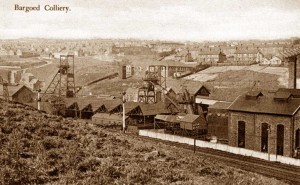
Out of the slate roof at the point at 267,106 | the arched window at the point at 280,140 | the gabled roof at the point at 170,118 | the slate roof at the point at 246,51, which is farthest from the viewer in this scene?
the slate roof at the point at 246,51

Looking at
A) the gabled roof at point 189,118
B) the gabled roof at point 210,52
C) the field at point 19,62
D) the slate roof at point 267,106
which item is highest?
the gabled roof at point 210,52

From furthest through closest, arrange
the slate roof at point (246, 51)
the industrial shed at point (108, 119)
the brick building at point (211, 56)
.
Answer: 1. the slate roof at point (246, 51)
2. the brick building at point (211, 56)
3. the industrial shed at point (108, 119)

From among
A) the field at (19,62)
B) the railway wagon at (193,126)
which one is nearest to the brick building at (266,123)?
the railway wagon at (193,126)

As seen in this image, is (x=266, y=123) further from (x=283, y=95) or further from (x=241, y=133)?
(x=241, y=133)

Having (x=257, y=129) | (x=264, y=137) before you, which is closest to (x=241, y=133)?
(x=257, y=129)

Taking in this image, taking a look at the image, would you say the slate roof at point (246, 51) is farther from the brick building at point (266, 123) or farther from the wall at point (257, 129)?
the wall at point (257, 129)

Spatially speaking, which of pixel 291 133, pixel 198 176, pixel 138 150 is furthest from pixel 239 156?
pixel 198 176

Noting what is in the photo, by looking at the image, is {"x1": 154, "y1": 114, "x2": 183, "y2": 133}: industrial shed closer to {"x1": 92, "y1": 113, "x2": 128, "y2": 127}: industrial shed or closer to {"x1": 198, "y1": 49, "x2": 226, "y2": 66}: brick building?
{"x1": 92, "y1": 113, "x2": 128, "y2": 127}: industrial shed

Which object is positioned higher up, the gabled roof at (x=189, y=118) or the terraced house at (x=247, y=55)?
the terraced house at (x=247, y=55)
